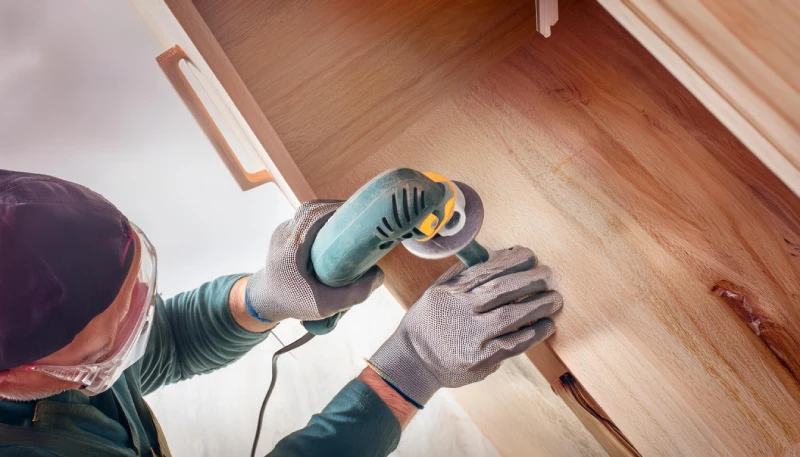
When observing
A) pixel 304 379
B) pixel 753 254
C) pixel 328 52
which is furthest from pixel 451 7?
pixel 304 379

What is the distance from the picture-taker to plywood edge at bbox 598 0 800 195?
442mm

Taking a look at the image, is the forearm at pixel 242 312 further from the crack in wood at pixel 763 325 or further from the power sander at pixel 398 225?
the crack in wood at pixel 763 325

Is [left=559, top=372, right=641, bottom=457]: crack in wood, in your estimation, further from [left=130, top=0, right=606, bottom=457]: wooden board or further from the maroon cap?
the maroon cap

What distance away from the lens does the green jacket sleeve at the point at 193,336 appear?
Result: 0.90 m

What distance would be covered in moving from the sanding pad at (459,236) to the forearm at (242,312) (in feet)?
1.10

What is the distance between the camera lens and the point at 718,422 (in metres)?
0.62

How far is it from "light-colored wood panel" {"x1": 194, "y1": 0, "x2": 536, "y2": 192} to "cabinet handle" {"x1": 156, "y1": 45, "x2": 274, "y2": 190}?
78 mm

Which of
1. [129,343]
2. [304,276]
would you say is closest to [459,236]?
[304,276]

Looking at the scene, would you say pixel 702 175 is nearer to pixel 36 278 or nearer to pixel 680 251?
pixel 680 251

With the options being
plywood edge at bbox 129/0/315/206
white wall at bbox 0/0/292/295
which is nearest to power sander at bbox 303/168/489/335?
plywood edge at bbox 129/0/315/206

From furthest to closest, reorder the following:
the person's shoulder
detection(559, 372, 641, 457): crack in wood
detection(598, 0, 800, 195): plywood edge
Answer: detection(559, 372, 641, 457): crack in wood, the person's shoulder, detection(598, 0, 800, 195): plywood edge

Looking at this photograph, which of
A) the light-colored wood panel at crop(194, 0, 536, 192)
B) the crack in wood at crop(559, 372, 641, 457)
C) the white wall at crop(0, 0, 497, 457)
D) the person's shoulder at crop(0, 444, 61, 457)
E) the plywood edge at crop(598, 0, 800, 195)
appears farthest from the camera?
the white wall at crop(0, 0, 497, 457)

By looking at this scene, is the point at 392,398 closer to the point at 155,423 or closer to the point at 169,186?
the point at 155,423

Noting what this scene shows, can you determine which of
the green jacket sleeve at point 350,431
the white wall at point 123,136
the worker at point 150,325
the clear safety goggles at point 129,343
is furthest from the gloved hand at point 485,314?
the white wall at point 123,136
